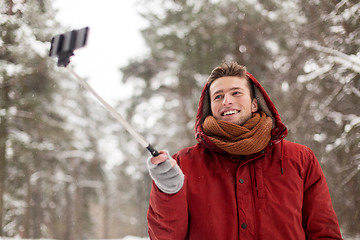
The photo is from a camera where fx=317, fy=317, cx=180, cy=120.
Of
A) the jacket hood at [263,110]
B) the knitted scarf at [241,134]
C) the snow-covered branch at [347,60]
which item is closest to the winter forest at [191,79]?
the snow-covered branch at [347,60]

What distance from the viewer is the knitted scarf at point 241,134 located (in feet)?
7.03

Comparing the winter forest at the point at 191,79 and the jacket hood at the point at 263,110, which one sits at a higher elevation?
the winter forest at the point at 191,79

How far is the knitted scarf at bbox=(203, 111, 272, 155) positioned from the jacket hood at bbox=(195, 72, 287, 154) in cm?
5

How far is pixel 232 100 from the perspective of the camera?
7.95 ft

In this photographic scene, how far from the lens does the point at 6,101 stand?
9.13 metres

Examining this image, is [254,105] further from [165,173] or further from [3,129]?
[3,129]

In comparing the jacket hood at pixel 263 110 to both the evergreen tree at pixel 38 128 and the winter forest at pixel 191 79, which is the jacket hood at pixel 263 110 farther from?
the evergreen tree at pixel 38 128

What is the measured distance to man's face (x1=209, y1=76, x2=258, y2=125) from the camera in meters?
2.40

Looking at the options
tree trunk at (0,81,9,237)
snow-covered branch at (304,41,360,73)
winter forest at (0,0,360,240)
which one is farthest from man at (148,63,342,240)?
tree trunk at (0,81,9,237)

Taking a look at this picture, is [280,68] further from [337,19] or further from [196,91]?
[196,91]

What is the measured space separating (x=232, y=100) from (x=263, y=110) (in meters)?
0.31

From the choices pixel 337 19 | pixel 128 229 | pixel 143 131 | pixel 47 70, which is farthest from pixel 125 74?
pixel 128 229

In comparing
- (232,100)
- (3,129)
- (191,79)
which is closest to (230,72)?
(232,100)

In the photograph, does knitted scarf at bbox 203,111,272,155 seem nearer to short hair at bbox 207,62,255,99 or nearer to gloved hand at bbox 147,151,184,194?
short hair at bbox 207,62,255,99
